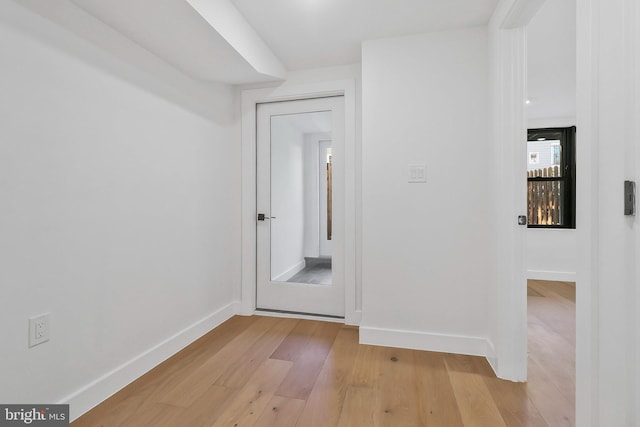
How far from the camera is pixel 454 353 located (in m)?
2.19

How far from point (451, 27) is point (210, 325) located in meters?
3.01

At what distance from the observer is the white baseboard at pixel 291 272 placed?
2.97m

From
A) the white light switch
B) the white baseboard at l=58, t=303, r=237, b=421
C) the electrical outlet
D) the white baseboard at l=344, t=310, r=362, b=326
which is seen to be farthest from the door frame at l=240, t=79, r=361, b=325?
the electrical outlet

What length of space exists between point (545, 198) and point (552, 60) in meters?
2.32

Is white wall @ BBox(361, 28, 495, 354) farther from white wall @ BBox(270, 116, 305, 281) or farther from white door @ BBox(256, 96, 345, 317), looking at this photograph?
white wall @ BBox(270, 116, 305, 281)

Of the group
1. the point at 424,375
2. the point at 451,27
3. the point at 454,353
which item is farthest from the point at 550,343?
the point at 451,27

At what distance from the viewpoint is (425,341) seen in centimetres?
224

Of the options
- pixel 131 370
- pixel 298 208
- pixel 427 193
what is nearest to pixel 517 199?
pixel 427 193

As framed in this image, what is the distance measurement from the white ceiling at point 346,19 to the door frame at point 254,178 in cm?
34

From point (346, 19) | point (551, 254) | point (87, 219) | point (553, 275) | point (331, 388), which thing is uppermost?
point (346, 19)

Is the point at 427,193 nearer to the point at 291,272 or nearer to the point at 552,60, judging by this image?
the point at 291,272

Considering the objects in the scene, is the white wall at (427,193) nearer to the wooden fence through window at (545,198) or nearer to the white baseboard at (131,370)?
the white baseboard at (131,370)

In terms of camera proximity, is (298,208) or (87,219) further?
(298,208)

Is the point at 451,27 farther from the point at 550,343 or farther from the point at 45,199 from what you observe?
the point at 45,199
